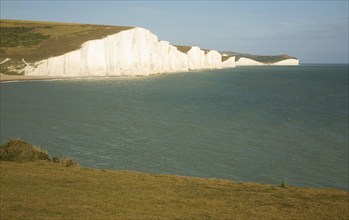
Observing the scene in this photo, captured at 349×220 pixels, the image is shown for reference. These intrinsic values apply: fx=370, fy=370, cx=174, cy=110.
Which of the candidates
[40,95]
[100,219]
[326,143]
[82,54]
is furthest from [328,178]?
[82,54]

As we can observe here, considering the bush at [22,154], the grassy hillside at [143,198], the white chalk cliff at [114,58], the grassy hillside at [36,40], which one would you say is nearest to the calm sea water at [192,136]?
the bush at [22,154]

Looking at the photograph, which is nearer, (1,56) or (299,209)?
(299,209)

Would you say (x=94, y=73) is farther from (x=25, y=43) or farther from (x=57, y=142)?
(x=57, y=142)

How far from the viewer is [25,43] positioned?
84688 mm

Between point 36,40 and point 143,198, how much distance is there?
3389 inches

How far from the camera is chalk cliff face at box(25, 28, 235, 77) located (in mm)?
76562

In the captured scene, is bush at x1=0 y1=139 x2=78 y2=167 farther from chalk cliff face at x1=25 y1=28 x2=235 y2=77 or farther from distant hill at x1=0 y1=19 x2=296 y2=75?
chalk cliff face at x1=25 y1=28 x2=235 y2=77

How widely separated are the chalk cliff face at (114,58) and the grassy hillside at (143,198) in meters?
66.2

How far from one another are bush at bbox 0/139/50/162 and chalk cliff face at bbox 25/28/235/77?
2426 inches

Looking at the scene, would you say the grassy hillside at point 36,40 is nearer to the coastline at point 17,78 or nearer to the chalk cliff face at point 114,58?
the chalk cliff face at point 114,58

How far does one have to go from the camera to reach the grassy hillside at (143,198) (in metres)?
8.99

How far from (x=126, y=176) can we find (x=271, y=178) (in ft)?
27.6

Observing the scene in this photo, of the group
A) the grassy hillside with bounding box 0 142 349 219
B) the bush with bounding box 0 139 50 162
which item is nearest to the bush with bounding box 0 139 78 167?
the bush with bounding box 0 139 50 162

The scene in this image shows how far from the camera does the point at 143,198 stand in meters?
10.4
